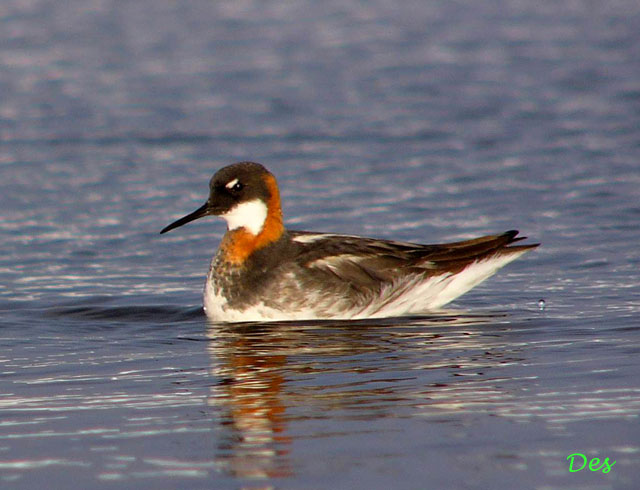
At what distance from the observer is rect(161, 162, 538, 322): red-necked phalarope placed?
11195 millimetres

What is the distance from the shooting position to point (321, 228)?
47.3 feet

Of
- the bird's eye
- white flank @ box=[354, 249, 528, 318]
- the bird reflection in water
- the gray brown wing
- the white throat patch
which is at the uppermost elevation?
the bird's eye

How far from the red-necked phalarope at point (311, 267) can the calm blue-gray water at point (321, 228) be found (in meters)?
0.24

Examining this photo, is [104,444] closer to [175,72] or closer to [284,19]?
[175,72]

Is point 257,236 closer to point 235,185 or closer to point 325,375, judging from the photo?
point 235,185

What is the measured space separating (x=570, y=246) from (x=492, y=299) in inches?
79.4

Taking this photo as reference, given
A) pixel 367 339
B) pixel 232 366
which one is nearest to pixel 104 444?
pixel 232 366

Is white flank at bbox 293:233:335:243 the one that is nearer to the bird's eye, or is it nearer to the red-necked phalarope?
the red-necked phalarope

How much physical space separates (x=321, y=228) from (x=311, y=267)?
3141mm

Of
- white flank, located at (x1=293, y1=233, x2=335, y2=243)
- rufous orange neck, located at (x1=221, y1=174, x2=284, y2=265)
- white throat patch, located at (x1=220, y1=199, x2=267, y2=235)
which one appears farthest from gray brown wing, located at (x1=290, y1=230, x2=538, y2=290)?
white throat patch, located at (x1=220, y1=199, x2=267, y2=235)

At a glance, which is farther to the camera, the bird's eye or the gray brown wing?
the bird's eye

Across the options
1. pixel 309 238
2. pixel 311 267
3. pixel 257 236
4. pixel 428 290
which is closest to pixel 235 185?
pixel 257 236

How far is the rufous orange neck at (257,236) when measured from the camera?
11555 mm

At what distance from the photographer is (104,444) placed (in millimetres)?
7277
